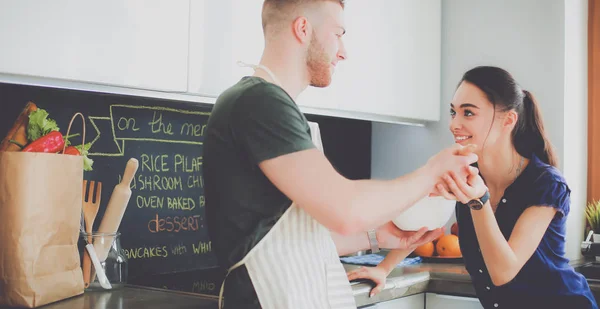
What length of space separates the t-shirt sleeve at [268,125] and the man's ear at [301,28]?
175 millimetres

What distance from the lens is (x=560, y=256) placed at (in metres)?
1.88

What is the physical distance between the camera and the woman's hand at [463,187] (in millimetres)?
1389

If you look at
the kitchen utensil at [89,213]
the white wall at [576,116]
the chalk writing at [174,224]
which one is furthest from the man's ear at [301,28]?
the white wall at [576,116]

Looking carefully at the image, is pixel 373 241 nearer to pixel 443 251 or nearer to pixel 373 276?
pixel 373 276

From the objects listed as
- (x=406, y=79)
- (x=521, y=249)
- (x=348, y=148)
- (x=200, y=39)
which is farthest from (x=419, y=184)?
(x=348, y=148)

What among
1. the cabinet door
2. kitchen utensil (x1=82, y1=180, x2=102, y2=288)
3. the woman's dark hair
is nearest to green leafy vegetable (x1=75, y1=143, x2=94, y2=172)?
kitchen utensil (x1=82, y1=180, x2=102, y2=288)

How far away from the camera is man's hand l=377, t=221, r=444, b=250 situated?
1713 mm

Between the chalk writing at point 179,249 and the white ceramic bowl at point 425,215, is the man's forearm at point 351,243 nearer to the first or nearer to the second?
the white ceramic bowl at point 425,215

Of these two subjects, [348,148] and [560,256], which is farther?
[348,148]

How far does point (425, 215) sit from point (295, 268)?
1.89ft

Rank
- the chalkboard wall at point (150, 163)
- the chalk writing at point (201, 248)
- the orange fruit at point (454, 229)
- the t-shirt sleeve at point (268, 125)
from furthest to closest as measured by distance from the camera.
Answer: the orange fruit at point (454, 229) → the chalk writing at point (201, 248) → the chalkboard wall at point (150, 163) → the t-shirt sleeve at point (268, 125)

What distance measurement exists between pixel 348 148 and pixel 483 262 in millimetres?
1078

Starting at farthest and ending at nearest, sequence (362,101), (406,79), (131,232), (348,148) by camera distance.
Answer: (348,148) → (406,79) → (362,101) → (131,232)

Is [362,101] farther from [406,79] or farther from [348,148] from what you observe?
[348,148]
